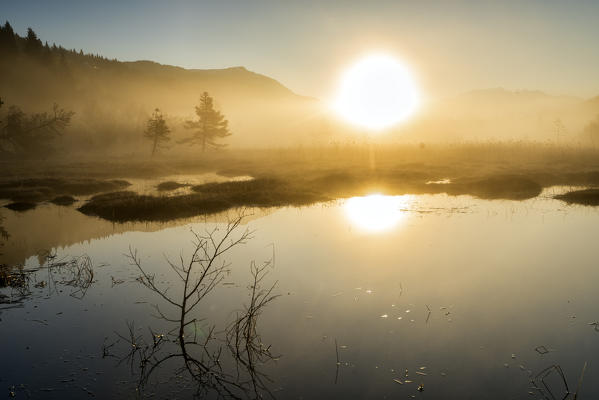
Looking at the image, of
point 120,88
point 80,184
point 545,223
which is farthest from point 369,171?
point 120,88

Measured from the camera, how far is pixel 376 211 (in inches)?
949

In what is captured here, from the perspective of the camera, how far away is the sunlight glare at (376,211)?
20609 millimetres

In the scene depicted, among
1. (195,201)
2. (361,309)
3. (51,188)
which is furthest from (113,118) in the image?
(361,309)

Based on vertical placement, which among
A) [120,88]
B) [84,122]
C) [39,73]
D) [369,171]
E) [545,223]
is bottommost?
[545,223]

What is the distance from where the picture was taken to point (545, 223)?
66.8 feet

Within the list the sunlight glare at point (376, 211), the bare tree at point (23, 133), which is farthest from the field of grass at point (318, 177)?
the bare tree at point (23, 133)

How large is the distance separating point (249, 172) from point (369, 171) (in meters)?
14.8

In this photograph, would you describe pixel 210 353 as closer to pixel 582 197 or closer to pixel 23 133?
pixel 582 197

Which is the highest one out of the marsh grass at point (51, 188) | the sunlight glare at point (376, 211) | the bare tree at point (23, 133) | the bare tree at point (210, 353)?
the bare tree at point (23, 133)

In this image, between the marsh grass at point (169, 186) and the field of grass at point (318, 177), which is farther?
the marsh grass at point (169, 186)

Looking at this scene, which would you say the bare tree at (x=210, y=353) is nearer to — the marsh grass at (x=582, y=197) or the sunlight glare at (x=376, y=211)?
the sunlight glare at (x=376, y=211)

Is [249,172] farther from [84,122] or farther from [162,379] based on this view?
[84,122]

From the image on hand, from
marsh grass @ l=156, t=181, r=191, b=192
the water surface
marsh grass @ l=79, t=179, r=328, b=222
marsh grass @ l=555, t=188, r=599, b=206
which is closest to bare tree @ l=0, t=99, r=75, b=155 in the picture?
marsh grass @ l=156, t=181, r=191, b=192

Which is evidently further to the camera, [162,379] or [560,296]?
[560,296]
